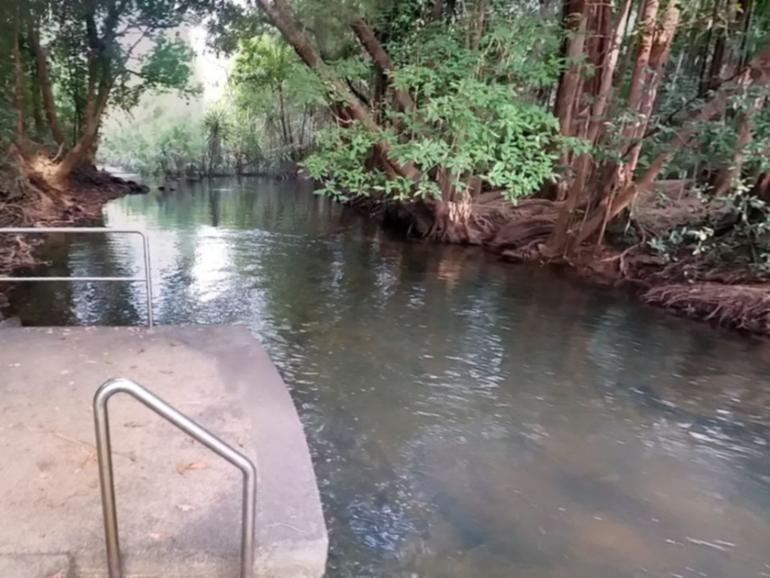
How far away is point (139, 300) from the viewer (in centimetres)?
773

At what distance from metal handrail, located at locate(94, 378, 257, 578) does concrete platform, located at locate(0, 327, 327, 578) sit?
400mm

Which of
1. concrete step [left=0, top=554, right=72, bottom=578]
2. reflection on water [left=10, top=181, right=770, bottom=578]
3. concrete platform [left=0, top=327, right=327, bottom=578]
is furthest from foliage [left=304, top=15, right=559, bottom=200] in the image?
concrete step [left=0, top=554, right=72, bottom=578]

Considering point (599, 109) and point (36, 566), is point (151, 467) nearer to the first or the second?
point (36, 566)

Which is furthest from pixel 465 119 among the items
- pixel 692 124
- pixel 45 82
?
pixel 45 82

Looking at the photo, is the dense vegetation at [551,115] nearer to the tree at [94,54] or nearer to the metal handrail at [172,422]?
the tree at [94,54]

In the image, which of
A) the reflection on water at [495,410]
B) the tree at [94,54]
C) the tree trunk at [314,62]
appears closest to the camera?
the reflection on water at [495,410]

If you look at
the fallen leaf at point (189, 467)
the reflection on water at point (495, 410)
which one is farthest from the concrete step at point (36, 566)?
the reflection on water at point (495, 410)

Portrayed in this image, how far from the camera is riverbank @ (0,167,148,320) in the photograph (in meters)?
9.33

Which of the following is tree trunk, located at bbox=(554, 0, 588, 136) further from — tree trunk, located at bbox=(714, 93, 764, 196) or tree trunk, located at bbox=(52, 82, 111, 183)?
tree trunk, located at bbox=(52, 82, 111, 183)

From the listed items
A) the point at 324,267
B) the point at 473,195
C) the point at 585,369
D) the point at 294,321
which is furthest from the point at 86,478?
the point at 473,195

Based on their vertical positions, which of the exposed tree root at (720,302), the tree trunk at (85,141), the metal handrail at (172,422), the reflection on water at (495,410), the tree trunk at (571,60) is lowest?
the reflection on water at (495,410)

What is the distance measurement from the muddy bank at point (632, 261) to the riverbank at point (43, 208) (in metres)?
7.99

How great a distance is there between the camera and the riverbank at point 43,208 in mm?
9331

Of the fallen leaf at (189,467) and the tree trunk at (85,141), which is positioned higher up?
the tree trunk at (85,141)
